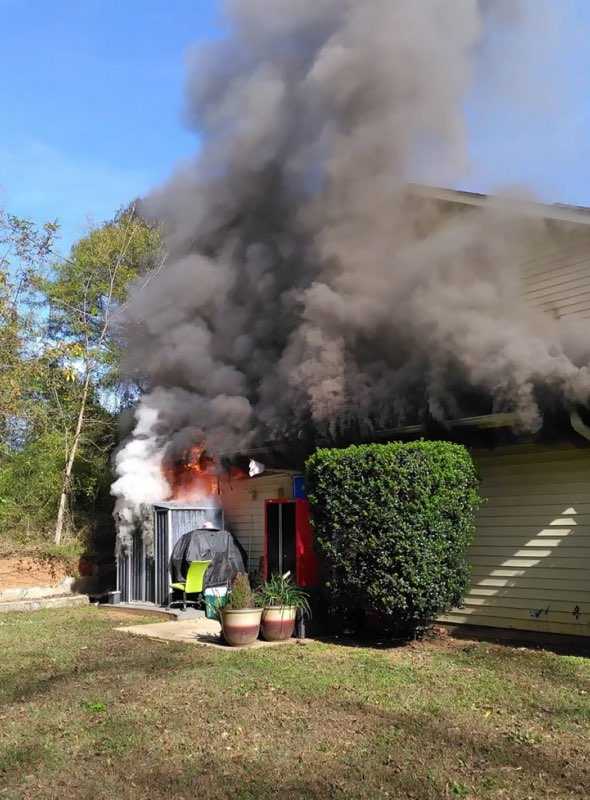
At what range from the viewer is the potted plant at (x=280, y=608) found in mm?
8484

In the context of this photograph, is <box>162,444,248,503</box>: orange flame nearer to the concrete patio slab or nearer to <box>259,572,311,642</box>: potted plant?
the concrete patio slab

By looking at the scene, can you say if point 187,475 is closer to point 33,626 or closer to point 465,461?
point 33,626

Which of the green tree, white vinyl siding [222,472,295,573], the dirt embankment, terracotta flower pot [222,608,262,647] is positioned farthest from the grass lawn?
the green tree

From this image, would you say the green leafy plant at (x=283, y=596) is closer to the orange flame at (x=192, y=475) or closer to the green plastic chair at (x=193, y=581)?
the green plastic chair at (x=193, y=581)

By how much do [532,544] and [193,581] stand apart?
5.26m

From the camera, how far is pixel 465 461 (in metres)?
8.09

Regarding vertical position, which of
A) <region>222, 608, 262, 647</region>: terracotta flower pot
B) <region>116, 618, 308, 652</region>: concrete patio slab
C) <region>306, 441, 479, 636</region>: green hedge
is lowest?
<region>116, 618, 308, 652</region>: concrete patio slab

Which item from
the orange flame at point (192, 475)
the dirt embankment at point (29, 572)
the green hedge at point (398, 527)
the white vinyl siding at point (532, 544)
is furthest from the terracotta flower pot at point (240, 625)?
the dirt embankment at point (29, 572)

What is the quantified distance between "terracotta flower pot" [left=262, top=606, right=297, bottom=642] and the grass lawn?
0.43m

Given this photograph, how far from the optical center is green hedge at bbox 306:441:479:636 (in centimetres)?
764

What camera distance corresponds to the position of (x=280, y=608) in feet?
28.0

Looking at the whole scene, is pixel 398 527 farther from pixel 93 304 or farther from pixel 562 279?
pixel 93 304

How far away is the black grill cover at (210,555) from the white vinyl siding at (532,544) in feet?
12.8

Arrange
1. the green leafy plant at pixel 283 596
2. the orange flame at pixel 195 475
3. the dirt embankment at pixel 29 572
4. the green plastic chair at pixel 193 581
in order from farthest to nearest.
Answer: the dirt embankment at pixel 29 572 → the orange flame at pixel 195 475 → the green plastic chair at pixel 193 581 → the green leafy plant at pixel 283 596
